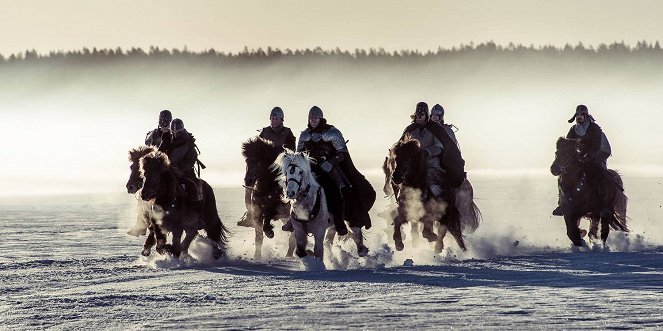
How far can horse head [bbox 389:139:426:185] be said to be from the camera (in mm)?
20438

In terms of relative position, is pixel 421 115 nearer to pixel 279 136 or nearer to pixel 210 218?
pixel 279 136

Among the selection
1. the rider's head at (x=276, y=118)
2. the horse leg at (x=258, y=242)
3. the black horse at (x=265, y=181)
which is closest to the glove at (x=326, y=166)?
the black horse at (x=265, y=181)

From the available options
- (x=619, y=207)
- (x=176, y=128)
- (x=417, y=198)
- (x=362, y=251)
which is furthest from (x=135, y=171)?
(x=619, y=207)

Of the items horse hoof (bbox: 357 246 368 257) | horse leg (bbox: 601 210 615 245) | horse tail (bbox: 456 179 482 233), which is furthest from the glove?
horse leg (bbox: 601 210 615 245)

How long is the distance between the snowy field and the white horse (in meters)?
0.40

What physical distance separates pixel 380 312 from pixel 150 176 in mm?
5706

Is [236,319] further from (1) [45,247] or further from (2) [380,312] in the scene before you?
(1) [45,247]

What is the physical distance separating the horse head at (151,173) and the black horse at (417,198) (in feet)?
9.35

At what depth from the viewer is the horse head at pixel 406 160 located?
20.4m

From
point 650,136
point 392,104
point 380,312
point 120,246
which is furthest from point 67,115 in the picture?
point 380,312

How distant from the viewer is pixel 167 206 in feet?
66.7

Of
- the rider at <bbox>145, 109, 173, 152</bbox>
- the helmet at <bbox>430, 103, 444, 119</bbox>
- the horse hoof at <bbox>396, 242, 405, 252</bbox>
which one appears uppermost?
the helmet at <bbox>430, 103, 444, 119</bbox>

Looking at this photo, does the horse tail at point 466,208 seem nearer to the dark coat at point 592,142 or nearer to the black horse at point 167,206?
the dark coat at point 592,142

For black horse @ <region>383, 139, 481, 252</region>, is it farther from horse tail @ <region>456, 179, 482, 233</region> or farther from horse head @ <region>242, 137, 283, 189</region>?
horse head @ <region>242, 137, 283, 189</region>
